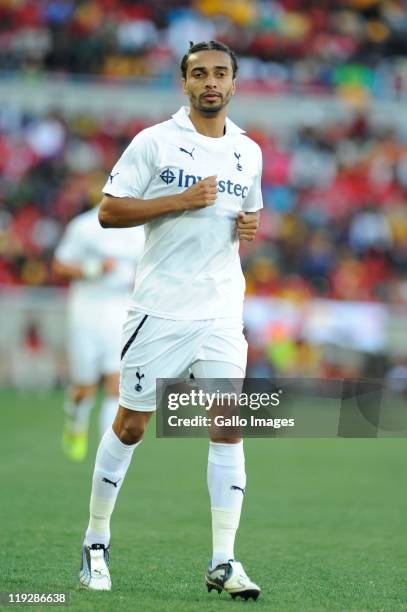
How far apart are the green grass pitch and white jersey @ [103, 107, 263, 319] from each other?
138 centimetres

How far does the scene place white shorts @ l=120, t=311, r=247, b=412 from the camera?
247 inches

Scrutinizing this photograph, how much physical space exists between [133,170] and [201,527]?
3.31 meters

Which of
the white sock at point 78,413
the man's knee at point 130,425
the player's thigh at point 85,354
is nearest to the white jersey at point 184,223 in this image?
the man's knee at point 130,425

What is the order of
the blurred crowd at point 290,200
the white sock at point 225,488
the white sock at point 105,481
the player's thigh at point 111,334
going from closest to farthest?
the white sock at point 225,488 → the white sock at point 105,481 → the player's thigh at point 111,334 → the blurred crowd at point 290,200

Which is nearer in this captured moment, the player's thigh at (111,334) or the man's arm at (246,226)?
the man's arm at (246,226)

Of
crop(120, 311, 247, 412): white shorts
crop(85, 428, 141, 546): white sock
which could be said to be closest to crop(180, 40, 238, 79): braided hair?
crop(120, 311, 247, 412): white shorts

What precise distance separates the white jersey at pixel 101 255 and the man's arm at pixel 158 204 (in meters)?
6.06

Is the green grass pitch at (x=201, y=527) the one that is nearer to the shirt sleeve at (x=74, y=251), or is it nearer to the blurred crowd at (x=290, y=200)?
the shirt sleeve at (x=74, y=251)

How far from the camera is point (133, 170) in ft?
20.5

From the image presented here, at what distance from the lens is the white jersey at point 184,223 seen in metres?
6.25

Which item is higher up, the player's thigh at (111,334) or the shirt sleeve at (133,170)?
A: the shirt sleeve at (133,170)

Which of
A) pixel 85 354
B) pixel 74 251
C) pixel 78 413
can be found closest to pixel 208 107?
pixel 74 251

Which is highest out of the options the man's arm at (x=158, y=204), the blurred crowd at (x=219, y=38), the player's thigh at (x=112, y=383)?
the blurred crowd at (x=219, y=38)

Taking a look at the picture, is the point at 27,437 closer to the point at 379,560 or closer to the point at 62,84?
the point at 379,560
